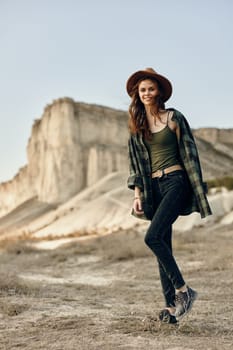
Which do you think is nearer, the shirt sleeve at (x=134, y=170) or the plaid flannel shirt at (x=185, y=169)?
the plaid flannel shirt at (x=185, y=169)

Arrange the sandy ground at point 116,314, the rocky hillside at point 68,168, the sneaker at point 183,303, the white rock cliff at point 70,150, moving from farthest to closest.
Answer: the white rock cliff at point 70,150
the rocky hillside at point 68,168
the sneaker at point 183,303
the sandy ground at point 116,314

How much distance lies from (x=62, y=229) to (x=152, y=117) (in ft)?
88.1

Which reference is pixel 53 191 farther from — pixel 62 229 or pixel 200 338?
pixel 200 338

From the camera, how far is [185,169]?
3.53m

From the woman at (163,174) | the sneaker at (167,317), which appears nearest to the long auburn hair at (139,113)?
the woman at (163,174)

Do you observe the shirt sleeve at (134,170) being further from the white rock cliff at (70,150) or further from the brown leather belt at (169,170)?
the white rock cliff at (70,150)

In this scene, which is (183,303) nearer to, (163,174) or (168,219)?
(168,219)

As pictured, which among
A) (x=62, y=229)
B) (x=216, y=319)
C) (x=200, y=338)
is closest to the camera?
(x=200, y=338)

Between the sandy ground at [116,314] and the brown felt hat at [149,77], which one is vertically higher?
the brown felt hat at [149,77]

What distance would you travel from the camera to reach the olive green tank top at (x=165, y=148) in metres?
3.54

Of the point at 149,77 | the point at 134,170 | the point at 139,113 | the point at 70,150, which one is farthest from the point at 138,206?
the point at 70,150

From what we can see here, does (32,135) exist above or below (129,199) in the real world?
above

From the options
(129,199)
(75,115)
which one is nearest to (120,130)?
(75,115)

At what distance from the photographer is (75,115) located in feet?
138
